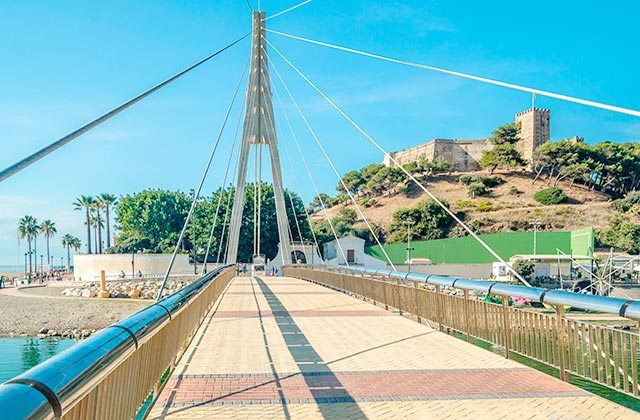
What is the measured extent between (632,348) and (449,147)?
132978 millimetres

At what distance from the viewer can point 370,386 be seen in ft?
21.8

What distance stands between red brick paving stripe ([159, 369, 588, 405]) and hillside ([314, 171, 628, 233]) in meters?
85.9

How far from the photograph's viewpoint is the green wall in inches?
2283

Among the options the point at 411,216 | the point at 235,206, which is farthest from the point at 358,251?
the point at 235,206

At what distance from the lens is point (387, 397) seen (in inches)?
243

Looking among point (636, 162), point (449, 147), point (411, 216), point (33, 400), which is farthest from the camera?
point (449, 147)

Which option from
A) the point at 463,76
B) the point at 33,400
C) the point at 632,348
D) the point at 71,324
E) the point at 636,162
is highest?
the point at 636,162

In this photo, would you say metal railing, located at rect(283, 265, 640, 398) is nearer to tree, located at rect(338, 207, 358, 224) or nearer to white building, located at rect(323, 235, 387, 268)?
white building, located at rect(323, 235, 387, 268)

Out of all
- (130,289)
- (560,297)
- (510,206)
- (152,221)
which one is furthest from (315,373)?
(510,206)

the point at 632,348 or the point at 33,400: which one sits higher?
the point at 33,400

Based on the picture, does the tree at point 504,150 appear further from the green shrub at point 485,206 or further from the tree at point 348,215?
the tree at point 348,215

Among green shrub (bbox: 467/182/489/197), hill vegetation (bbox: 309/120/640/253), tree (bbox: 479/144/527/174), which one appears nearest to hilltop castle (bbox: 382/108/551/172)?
hill vegetation (bbox: 309/120/640/253)

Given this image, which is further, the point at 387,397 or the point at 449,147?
the point at 449,147

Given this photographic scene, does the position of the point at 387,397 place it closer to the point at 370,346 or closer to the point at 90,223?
the point at 370,346
